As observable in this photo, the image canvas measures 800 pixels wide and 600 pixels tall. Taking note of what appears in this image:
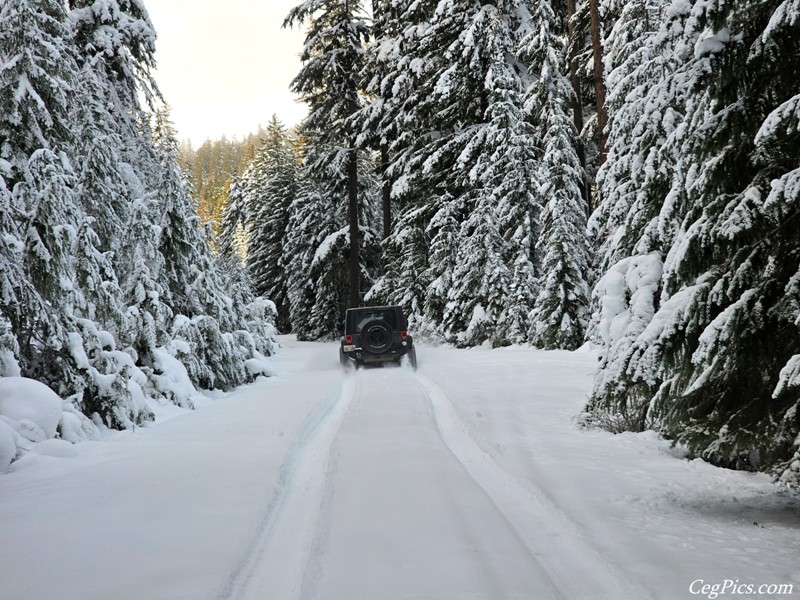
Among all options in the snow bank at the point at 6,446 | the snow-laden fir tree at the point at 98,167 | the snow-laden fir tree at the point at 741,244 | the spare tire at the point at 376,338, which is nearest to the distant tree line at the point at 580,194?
the snow-laden fir tree at the point at 741,244

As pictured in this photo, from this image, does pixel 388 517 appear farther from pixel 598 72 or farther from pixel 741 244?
pixel 598 72

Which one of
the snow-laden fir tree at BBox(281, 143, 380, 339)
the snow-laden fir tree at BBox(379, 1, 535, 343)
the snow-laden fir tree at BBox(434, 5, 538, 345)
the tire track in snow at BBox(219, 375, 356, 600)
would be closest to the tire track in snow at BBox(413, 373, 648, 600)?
the tire track in snow at BBox(219, 375, 356, 600)

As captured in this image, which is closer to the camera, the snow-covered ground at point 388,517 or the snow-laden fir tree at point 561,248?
the snow-covered ground at point 388,517

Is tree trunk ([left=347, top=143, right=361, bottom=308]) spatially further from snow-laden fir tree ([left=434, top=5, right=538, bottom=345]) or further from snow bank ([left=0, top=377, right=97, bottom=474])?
snow bank ([left=0, top=377, right=97, bottom=474])

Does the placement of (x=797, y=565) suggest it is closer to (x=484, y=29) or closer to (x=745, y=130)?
(x=745, y=130)

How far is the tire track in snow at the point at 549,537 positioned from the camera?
3408mm

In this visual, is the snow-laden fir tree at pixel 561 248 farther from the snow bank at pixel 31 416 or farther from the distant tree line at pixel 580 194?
the snow bank at pixel 31 416

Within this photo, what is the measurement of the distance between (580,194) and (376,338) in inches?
328

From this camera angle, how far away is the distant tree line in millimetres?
4496

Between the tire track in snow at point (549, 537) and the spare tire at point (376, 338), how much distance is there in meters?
10.3

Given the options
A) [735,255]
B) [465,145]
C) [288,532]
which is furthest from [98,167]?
[465,145]

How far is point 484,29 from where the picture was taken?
2269 centimetres

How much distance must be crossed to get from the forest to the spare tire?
3.25 metres

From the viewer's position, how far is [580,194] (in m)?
19.2
